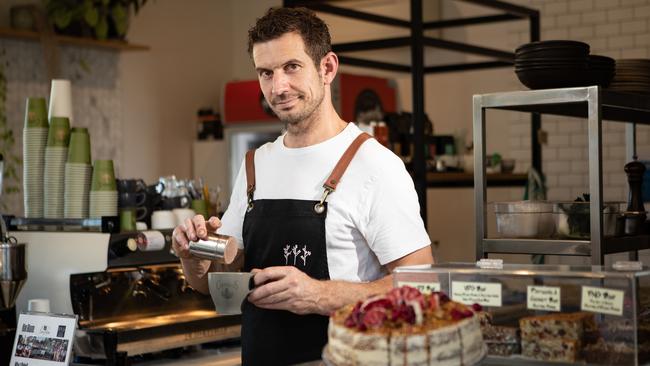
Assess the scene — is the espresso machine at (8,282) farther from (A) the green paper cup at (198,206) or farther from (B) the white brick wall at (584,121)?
(B) the white brick wall at (584,121)

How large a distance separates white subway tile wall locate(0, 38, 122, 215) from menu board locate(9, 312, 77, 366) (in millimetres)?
3949

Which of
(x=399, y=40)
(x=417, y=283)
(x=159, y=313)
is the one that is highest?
(x=399, y=40)

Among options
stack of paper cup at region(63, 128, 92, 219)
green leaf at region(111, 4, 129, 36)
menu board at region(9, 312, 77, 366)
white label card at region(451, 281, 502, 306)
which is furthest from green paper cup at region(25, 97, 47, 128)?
green leaf at region(111, 4, 129, 36)

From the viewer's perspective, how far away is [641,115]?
11.1ft

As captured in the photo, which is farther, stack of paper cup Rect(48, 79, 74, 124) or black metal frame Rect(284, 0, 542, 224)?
black metal frame Rect(284, 0, 542, 224)

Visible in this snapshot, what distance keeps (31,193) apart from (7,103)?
132 inches

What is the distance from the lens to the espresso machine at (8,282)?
9.90 ft

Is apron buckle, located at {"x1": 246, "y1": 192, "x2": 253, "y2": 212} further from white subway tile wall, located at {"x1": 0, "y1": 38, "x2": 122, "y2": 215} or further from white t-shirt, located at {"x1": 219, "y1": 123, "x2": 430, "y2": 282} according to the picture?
white subway tile wall, located at {"x1": 0, "y1": 38, "x2": 122, "y2": 215}

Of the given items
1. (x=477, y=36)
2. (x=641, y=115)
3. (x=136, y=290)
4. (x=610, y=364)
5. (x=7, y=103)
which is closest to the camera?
(x=610, y=364)

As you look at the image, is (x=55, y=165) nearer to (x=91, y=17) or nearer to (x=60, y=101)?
(x=60, y=101)

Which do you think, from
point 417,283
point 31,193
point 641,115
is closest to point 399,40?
point 641,115

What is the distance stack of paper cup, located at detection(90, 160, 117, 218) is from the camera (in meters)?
3.65

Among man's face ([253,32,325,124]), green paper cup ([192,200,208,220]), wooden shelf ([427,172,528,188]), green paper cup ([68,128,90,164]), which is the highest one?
man's face ([253,32,325,124])

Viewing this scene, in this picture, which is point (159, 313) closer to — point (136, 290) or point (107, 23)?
point (136, 290)
